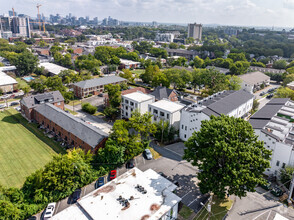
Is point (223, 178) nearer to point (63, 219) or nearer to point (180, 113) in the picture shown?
point (63, 219)

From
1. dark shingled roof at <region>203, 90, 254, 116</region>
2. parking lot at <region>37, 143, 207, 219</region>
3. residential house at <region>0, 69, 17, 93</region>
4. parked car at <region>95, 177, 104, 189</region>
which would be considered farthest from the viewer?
residential house at <region>0, 69, 17, 93</region>

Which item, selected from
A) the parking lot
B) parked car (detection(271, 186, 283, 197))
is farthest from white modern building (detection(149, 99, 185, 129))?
parked car (detection(271, 186, 283, 197))

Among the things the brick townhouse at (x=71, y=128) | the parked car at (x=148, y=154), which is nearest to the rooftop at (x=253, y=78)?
the parked car at (x=148, y=154)

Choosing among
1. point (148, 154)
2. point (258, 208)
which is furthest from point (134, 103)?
point (258, 208)

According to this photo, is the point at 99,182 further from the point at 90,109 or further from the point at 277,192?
the point at 90,109

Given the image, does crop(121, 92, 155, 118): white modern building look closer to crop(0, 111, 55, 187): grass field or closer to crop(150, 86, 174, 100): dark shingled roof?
crop(150, 86, 174, 100): dark shingled roof

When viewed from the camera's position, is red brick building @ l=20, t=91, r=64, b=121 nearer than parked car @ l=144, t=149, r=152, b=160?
No

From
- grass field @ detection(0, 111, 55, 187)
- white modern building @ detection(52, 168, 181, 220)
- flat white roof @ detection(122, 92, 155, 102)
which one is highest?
flat white roof @ detection(122, 92, 155, 102)

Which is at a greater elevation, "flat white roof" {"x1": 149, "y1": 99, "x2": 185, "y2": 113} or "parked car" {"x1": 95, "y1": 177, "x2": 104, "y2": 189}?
"flat white roof" {"x1": 149, "y1": 99, "x2": 185, "y2": 113}
